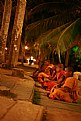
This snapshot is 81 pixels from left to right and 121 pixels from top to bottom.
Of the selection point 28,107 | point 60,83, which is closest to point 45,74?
point 60,83

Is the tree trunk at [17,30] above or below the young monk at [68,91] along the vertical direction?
above

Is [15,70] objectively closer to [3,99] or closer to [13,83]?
[13,83]

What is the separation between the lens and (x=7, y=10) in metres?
11.8

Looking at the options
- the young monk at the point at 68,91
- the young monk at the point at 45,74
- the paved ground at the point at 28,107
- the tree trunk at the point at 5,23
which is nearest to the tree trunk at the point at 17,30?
the tree trunk at the point at 5,23

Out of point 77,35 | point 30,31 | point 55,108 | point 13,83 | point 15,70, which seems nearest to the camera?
point 55,108

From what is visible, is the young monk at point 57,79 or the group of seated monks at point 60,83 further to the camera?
the young monk at point 57,79

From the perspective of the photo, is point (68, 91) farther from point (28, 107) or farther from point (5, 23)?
point (5, 23)

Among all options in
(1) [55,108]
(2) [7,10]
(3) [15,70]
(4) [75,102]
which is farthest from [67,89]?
(2) [7,10]

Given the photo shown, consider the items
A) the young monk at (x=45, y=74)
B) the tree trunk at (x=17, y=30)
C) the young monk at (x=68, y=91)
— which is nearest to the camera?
the young monk at (x=68, y=91)

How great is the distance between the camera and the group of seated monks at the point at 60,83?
9320 millimetres

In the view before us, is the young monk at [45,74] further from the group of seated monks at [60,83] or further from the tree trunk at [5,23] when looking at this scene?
the tree trunk at [5,23]

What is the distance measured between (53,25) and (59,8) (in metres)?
1.07

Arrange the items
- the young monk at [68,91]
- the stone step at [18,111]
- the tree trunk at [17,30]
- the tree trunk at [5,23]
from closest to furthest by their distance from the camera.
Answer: the stone step at [18,111], the young monk at [68,91], the tree trunk at [17,30], the tree trunk at [5,23]

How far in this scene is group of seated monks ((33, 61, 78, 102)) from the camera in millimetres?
9320
